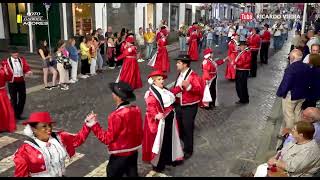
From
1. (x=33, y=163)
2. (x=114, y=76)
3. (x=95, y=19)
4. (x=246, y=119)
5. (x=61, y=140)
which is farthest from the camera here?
(x=95, y=19)

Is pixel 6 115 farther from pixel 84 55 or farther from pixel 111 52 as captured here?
pixel 111 52

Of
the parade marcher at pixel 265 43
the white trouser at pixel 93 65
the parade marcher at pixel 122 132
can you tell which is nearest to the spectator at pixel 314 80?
the parade marcher at pixel 122 132

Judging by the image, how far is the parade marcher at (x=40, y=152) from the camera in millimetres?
3779

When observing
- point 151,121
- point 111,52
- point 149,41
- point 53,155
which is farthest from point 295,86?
point 149,41

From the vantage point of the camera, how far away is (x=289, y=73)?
740cm

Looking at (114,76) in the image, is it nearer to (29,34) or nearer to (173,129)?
(29,34)

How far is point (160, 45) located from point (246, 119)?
6.51m

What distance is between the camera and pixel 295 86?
7.41m

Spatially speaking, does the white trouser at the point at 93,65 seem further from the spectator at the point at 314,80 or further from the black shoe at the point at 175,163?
the spectator at the point at 314,80

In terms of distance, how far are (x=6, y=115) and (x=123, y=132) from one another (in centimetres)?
467

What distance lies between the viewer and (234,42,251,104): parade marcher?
10462 mm

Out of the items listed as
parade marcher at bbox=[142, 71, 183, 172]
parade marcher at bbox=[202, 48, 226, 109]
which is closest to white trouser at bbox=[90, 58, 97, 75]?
parade marcher at bbox=[202, 48, 226, 109]

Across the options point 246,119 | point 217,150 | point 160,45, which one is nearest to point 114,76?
point 160,45

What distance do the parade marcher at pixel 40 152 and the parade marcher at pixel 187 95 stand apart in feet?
9.97
